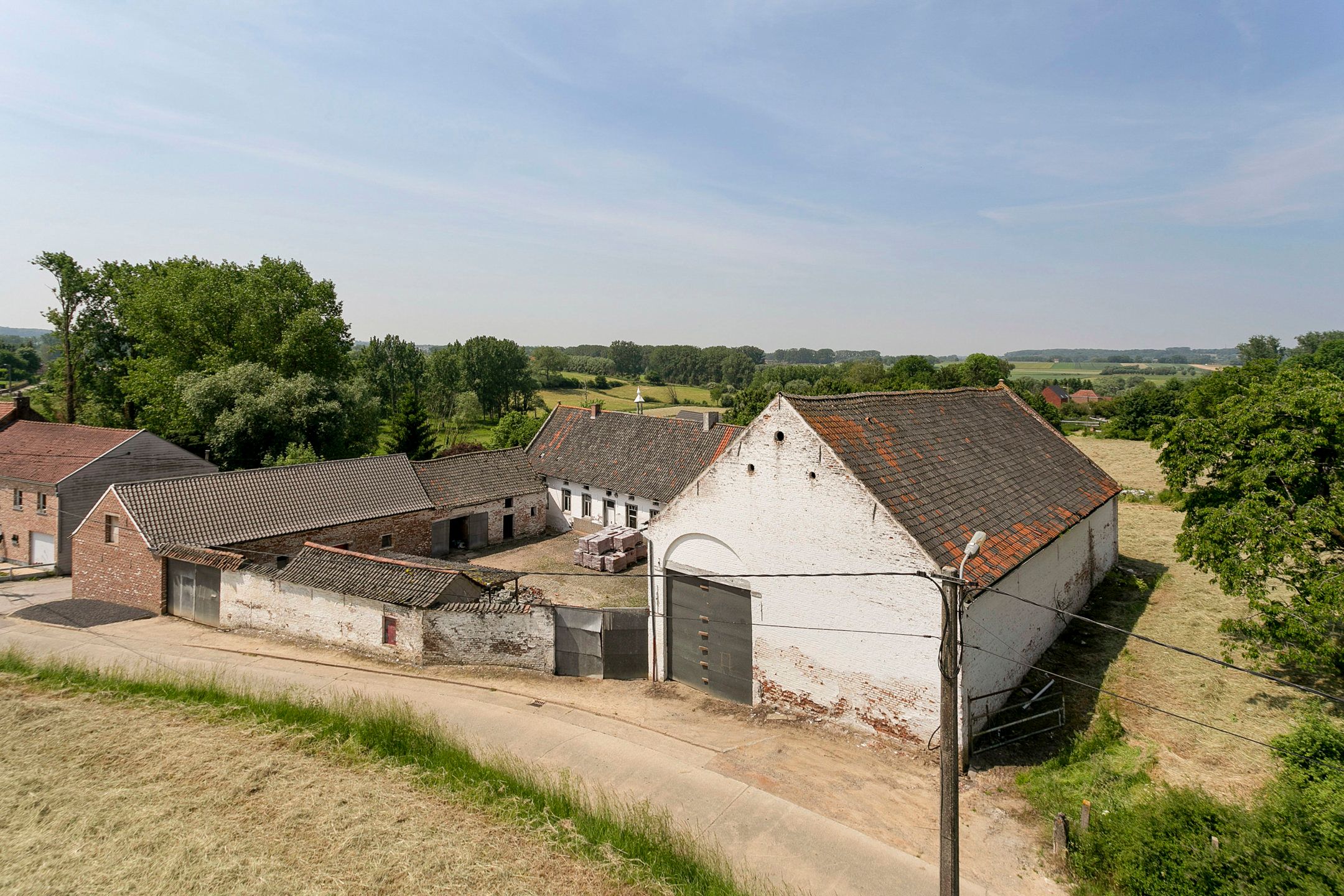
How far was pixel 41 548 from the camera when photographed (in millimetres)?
29500

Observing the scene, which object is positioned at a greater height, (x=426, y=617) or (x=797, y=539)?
(x=797, y=539)

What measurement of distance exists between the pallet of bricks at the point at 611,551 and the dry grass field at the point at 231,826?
14.8 m

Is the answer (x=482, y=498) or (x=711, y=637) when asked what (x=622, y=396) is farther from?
(x=711, y=637)

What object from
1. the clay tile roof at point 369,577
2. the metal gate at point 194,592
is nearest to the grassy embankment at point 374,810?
the clay tile roof at point 369,577

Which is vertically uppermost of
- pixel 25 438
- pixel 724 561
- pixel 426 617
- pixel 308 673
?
pixel 25 438

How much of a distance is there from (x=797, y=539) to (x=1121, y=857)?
694 centimetres

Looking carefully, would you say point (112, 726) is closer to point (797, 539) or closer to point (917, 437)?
point (797, 539)

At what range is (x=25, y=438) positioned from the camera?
107 feet

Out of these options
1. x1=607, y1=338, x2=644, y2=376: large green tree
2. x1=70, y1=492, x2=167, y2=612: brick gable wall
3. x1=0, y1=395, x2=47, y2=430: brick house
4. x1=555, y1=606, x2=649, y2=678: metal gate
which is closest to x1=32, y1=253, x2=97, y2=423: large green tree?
x1=0, y1=395, x2=47, y2=430: brick house

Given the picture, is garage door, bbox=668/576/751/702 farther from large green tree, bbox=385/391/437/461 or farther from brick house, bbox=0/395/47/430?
brick house, bbox=0/395/47/430

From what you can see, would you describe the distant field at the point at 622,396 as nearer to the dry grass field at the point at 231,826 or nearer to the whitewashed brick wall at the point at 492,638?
the whitewashed brick wall at the point at 492,638

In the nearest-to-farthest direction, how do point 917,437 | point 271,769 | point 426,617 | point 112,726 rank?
point 271,769 → point 112,726 → point 917,437 → point 426,617

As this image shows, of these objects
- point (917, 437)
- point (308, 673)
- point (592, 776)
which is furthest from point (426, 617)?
point (917, 437)

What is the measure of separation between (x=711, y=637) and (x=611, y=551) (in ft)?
40.4
